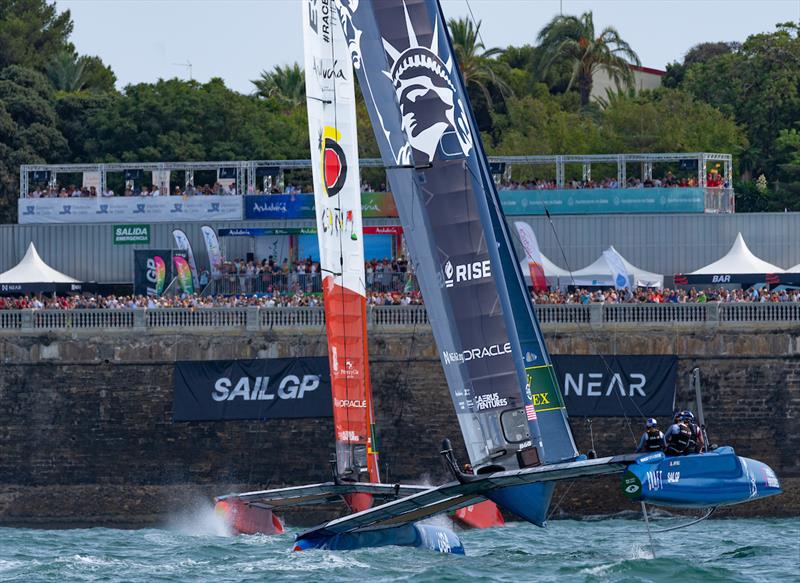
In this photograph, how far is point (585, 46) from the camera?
7988 cm

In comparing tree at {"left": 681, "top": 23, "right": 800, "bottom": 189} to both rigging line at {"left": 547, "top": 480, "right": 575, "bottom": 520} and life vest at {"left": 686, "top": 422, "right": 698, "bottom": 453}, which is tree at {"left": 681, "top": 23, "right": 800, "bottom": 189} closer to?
rigging line at {"left": 547, "top": 480, "right": 575, "bottom": 520}

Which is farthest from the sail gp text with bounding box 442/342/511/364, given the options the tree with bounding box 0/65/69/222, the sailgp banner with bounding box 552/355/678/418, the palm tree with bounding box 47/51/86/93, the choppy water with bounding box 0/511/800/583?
the palm tree with bounding box 47/51/86/93

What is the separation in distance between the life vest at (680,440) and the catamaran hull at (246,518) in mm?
10047

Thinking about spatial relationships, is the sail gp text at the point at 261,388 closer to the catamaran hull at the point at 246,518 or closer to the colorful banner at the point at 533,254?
the colorful banner at the point at 533,254

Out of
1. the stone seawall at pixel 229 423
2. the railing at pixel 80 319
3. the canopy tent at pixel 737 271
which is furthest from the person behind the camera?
the canopy tent at pixel 737 271

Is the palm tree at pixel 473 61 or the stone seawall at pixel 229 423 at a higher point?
the palm tree at pixel 473 61

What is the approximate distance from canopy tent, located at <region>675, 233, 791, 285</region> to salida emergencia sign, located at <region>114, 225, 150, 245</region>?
1704 cm

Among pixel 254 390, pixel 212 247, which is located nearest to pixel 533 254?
pixel 212 247

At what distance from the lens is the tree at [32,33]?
92312 millimetres

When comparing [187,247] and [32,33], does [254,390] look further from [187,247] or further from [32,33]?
[32,33]

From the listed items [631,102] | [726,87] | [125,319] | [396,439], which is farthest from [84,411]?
[726,87]

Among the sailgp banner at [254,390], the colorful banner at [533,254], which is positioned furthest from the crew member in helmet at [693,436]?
the colorful banner at [533,254]

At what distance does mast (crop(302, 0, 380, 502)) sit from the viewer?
110ft

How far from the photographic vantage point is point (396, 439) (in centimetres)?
4569
